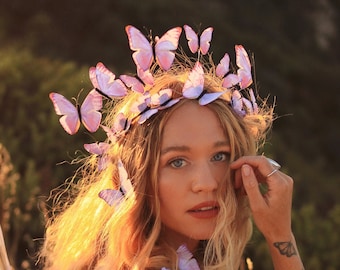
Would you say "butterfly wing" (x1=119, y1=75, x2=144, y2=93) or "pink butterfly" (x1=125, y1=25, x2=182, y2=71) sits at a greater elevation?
"pink butterfly" (x1=125, y1=25, x2=182, y2=71)

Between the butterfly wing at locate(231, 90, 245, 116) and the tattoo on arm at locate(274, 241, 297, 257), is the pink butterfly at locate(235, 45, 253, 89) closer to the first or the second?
the butterfly wing at locate(231, 90, 245, 116)

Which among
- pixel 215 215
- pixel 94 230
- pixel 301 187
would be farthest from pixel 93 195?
pixel 301 187

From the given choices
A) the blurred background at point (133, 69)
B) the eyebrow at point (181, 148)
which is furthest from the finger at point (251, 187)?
the blurred background at point (133, 69)

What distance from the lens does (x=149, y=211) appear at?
9.47 ft

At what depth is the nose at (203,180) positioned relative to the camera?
2.71 meters

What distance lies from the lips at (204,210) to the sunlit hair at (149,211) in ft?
0.09

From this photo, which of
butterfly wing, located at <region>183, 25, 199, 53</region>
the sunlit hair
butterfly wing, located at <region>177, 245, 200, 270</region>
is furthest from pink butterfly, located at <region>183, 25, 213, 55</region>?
butterfly wing, located at <region>177, 245, 200, 270</region>

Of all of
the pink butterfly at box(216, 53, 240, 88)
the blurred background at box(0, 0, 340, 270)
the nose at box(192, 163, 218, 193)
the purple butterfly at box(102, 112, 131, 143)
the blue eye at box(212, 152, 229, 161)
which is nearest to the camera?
the nose at box(192, 163, 218, 193)

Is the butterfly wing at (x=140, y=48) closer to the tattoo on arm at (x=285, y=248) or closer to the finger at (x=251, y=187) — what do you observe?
the finger at (x=251, y=187)

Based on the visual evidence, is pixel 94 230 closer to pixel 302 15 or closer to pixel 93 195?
pixel 93 195

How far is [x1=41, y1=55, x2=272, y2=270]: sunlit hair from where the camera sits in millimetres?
A: 2818

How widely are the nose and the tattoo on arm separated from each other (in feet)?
1.07

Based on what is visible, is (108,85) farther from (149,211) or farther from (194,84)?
(149,211)

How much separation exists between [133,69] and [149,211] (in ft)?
30.5
